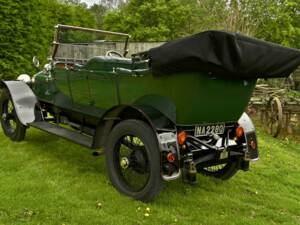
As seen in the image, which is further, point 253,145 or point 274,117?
point 274,117

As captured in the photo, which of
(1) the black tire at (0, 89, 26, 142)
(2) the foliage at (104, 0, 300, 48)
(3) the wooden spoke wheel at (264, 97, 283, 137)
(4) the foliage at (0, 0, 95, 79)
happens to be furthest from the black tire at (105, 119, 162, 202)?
(2) the foliage at (104, 0, 300, 48)

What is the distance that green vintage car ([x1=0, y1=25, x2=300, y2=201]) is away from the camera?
3.81m

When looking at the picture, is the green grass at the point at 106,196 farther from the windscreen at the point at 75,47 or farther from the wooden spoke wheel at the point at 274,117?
the wooden spoke wheel at the point at 274,117

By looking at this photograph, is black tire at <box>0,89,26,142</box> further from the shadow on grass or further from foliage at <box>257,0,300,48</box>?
foliage at <box>257,0,300,48</box>

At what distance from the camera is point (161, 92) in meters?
4.11

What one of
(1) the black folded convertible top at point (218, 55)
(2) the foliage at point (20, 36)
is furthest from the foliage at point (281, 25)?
(1) the black folded convertible top at point (218, 55)

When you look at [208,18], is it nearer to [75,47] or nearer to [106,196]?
[75,47]

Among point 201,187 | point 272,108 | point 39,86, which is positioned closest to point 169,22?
point 272,108

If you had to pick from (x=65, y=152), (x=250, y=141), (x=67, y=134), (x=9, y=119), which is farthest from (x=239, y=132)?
(x=9, y=119)

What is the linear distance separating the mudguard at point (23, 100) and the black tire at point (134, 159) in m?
1.95

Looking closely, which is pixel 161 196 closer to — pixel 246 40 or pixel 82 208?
pixel 82 208

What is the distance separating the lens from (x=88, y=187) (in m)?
4.69

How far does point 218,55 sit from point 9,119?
4062 millimetres

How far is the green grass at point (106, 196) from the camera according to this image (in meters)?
4.00
